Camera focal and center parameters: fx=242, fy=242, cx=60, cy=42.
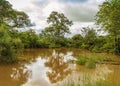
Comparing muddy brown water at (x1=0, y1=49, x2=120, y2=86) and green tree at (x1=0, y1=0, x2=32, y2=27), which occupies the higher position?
green tree at (x1=0, y1=0, x2=32, y2=27)

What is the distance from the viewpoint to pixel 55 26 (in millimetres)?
55688

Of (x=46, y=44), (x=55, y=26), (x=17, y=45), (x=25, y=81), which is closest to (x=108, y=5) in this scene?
(x=17, y=45)

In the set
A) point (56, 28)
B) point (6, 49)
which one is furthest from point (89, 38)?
point (6, 49)

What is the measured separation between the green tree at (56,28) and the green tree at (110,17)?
83.2 feet

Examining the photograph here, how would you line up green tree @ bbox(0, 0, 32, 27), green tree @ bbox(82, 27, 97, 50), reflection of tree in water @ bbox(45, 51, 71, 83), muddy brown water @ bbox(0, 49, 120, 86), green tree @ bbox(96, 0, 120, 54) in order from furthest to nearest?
green tree @ bbox(82, 27, 97, 50) → green tree @ bbox(0, 0, 32, 27) → green tree @ bbox(96, 0, 120, 54) → reflection of tree in water @ bbox(45, 51, 71, 83) → muddy brown water @ bbox(0, 49, 120, 86)

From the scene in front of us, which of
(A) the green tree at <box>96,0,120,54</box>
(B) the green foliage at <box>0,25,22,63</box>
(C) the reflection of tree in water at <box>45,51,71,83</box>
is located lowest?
(C) the reflection of tree in water at <box>45,51,71,83</box>

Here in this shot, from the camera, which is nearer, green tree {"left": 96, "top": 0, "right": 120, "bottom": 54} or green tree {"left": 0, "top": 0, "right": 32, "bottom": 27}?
green tree {"left": 96, "top": 0, "right": 120, "bottom": 54}

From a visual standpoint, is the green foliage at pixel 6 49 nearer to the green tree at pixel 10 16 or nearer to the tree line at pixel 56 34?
the tree line at pixel 56 34

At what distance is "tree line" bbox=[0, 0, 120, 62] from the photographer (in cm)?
1970

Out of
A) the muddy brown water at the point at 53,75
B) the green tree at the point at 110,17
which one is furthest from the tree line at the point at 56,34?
the muddy brown water at the point at 53,75

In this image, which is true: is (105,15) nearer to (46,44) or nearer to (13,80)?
(13,80)

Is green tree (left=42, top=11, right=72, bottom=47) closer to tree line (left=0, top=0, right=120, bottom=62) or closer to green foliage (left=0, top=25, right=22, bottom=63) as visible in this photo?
tree line (left=0, top=0, right=120, bottom=62)

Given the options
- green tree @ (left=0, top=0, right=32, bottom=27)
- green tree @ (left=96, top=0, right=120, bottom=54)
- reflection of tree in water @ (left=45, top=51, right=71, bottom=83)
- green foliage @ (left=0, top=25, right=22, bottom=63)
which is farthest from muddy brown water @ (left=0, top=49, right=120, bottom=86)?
green tree @ (left=0, top=0, right=32, bottom=27)

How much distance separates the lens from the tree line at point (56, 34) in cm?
1970
